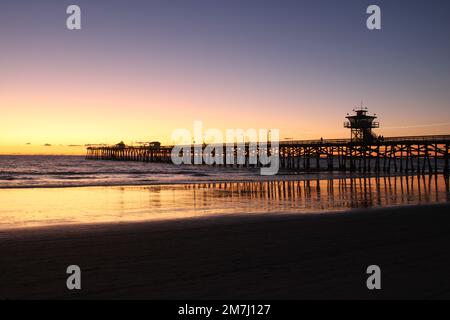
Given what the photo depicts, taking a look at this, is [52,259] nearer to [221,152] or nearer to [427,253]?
[427,253]

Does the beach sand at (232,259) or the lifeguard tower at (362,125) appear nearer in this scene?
the beach sand at (232,259)

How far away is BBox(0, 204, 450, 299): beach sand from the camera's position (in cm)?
523

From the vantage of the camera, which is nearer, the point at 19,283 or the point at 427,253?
the point at 19,283

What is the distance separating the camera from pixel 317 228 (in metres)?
10.4

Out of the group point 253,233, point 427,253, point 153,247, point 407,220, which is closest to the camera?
point 427,253

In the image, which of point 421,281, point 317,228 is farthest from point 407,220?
point 421,281

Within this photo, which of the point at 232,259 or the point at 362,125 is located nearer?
the point at 232,259

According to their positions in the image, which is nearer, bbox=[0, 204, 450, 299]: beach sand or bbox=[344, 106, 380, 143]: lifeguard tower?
bbox=[0, 204, 450, 299]: beach sand

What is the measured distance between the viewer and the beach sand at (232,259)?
206 inches

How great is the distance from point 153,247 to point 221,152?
66808 mm

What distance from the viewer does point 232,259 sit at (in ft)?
22.9

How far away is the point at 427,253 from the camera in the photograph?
23.3 feet
